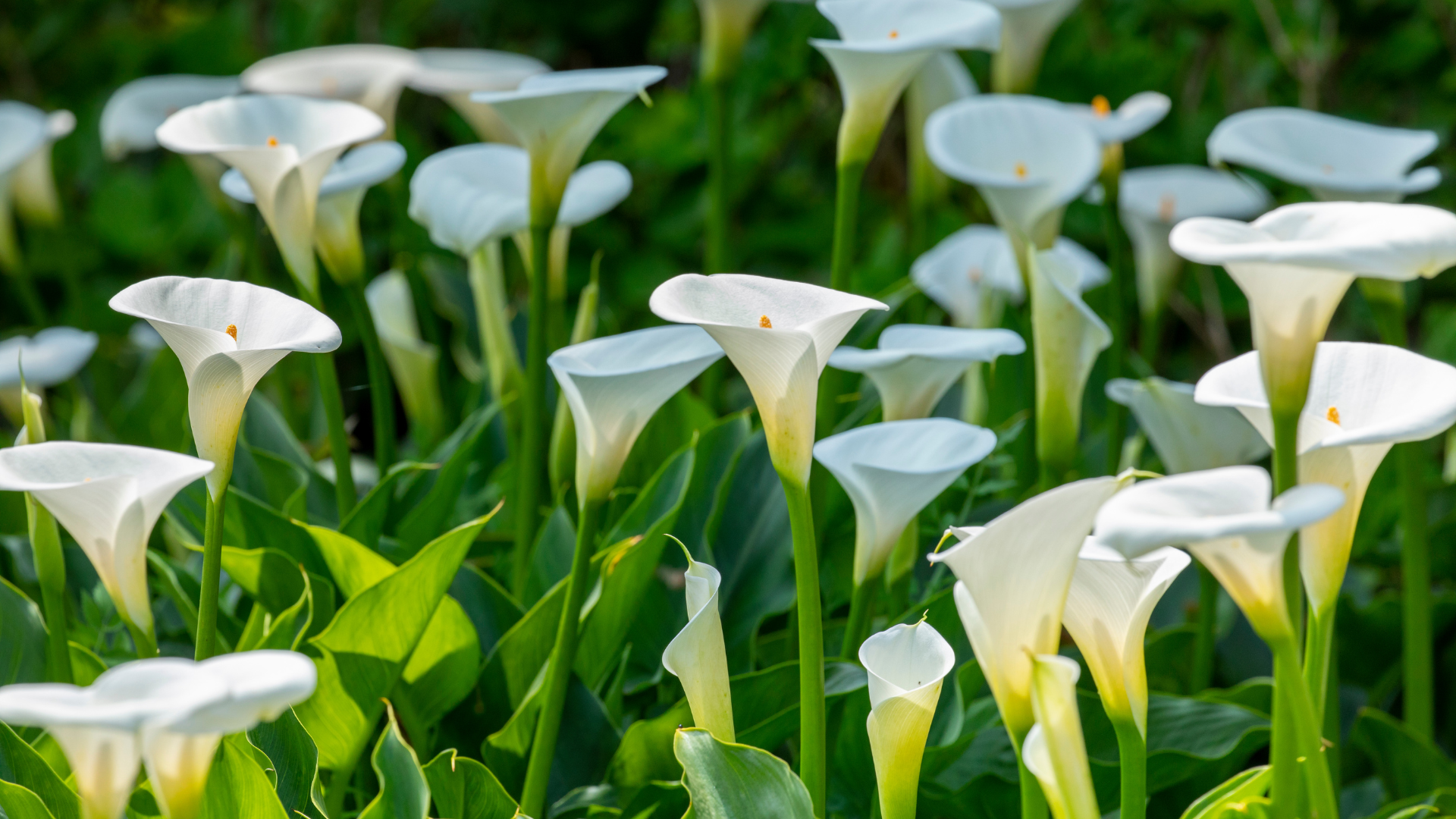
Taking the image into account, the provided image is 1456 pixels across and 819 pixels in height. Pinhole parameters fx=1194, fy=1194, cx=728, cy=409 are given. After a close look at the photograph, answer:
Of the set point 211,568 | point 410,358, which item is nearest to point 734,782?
point 211,568

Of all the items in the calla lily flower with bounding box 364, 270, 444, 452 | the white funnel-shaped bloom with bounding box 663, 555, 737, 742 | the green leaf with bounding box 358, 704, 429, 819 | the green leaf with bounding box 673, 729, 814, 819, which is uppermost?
the white funnel-shaped bloom with bounding box 663, 555, 737, 742

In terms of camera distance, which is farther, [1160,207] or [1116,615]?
[1160,207]

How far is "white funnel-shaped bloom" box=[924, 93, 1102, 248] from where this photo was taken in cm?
91

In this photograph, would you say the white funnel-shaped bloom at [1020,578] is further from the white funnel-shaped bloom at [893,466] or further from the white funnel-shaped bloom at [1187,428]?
the white funnel-shaped bloom at [1187,428]

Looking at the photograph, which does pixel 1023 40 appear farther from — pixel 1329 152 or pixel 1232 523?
pixel 1232 523

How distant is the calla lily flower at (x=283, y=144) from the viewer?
77 cm

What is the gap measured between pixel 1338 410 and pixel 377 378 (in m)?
0.70

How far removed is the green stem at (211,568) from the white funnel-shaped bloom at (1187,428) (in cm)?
60

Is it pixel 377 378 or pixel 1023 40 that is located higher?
pixel 1023 40

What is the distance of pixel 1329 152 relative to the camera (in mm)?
976

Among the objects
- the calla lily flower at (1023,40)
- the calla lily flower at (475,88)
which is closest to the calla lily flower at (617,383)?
the calla lily flower at (475,88)

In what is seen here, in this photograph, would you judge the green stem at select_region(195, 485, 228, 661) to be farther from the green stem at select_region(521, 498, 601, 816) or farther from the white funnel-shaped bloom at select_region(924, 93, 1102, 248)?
the white funnel-shaped bloom at select_region(924, 93, 1102, 248)

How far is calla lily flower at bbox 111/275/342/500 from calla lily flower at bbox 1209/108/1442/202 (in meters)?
0.67

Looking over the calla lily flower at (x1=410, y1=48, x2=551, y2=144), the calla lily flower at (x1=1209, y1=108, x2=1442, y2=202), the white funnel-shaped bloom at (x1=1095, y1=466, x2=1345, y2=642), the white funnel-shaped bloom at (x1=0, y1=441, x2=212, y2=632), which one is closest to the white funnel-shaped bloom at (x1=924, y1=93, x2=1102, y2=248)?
the calla lily flower at (x1=1209, y1=108, x2=1442, y2=202)
